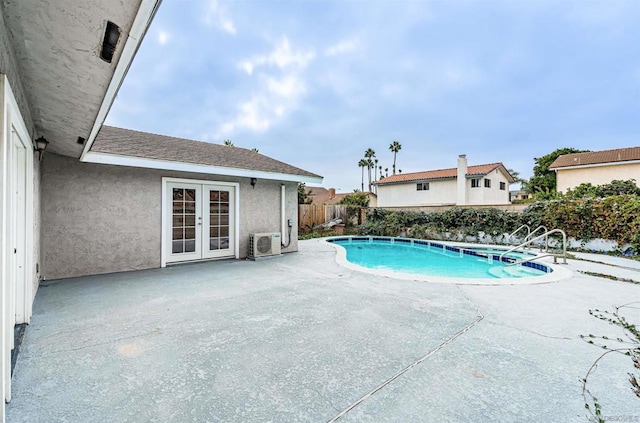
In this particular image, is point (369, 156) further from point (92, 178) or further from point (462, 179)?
point (92, 178)

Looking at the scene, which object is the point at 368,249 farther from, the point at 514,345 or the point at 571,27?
the point at 571,27

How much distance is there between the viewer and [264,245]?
9.19 meters

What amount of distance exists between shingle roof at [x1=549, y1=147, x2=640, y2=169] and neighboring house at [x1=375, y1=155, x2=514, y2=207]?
4264 millimetres

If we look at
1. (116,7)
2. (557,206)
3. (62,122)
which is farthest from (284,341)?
(557,206)

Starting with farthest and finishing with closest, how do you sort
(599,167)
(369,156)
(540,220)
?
(369,156) < (599,167) < (540,220)

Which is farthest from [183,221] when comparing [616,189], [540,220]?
[616,189]

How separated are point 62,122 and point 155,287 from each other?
3228mm

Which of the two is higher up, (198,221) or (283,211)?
(283,211)

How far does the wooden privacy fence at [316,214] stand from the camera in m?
16.4

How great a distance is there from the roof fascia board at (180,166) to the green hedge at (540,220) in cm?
794

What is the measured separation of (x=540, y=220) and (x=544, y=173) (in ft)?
104

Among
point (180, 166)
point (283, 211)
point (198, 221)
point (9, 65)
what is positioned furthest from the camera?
point (283, 211)

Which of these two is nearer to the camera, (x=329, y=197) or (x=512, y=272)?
(x=512, y=272)

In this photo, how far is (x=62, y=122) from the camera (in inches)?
166
